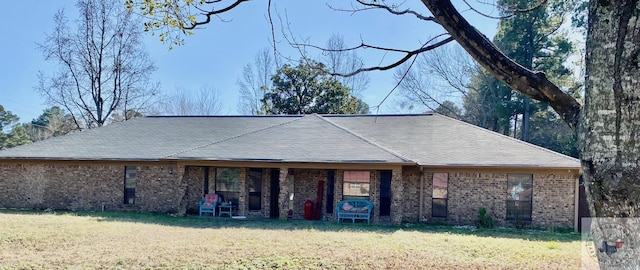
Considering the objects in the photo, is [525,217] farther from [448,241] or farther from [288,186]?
[288,186]

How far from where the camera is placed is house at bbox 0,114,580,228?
14.8 m

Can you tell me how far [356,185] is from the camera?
16031mm

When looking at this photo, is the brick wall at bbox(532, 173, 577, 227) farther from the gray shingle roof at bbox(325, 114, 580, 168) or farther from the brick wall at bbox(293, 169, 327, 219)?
the brick wall at bbox(293, 169, 327, 219)

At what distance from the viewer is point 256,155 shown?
15.9 metres

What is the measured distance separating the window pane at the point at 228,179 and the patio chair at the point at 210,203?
0.54 metres

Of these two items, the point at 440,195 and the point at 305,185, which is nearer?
the point at 440,195

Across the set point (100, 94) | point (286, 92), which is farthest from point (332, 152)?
point (100, 94)

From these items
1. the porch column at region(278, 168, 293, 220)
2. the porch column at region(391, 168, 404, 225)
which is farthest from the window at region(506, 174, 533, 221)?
the porch column at region(278, 168, 293, 220)

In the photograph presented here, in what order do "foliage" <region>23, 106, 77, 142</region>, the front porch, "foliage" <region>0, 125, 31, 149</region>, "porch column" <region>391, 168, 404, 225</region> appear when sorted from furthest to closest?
1. "foliage" <region>23, 106, 77, 142</region>
2. "foliage" <region>0, 125, 31, 149</region>
3. the front porch
4. "porch column" <region>391, 168, 404, 225</region>

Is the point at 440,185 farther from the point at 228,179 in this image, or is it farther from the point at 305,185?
the point at 228,179

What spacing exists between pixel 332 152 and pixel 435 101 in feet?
66.2

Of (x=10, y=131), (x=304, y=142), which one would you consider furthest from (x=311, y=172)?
(x=10, y=131)

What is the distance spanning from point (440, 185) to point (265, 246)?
761 cm

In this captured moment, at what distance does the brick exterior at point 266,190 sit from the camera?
48.3 feet
